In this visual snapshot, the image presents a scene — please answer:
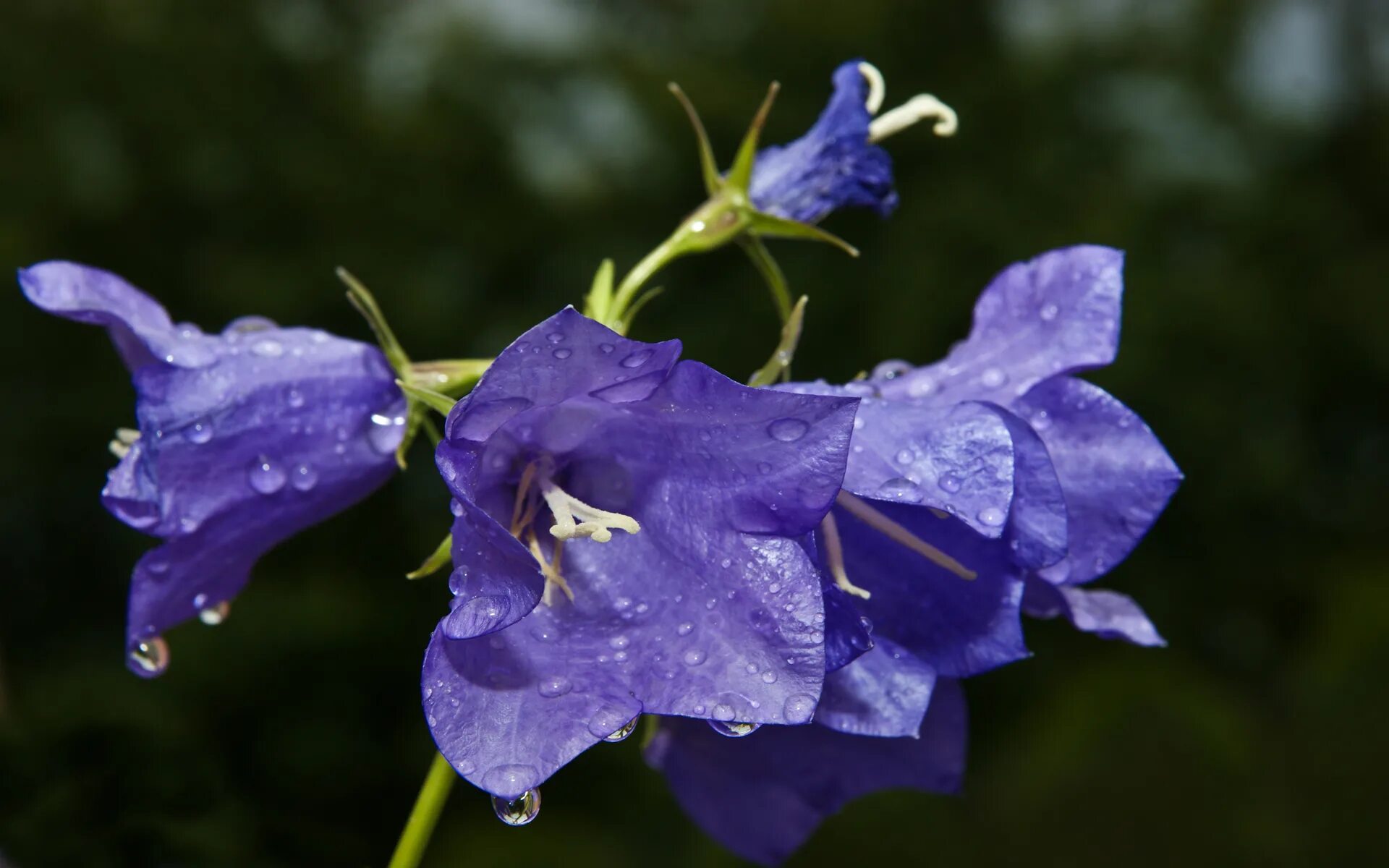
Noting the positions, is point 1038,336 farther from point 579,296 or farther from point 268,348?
point 579,296

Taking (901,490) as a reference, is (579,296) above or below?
below

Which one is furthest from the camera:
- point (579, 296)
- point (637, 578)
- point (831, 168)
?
point (579, 296)

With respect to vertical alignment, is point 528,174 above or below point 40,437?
above

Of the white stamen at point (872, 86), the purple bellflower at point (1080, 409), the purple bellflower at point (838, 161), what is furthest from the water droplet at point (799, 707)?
the white stamen at point (872, 86)

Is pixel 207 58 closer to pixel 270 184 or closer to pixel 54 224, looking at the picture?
pixel 270 184


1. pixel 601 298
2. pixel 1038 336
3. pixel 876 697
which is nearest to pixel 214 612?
pixel 601 298

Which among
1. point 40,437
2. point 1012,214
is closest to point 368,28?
point 40,437
